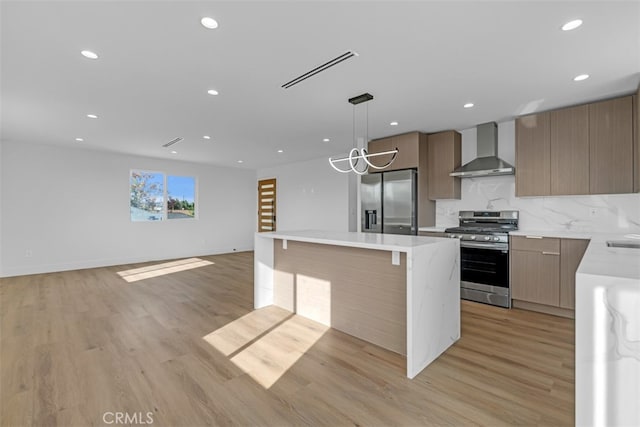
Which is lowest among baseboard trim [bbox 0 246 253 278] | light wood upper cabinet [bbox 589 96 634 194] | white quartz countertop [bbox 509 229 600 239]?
baseboard trim [bbox 0 246 253 278]

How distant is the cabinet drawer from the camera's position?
11.2 feet

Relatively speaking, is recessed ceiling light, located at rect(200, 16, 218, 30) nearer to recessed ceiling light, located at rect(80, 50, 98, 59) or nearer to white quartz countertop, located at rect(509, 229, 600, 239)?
recessed ceiling light, located at rect(80, 50, 98, 59)

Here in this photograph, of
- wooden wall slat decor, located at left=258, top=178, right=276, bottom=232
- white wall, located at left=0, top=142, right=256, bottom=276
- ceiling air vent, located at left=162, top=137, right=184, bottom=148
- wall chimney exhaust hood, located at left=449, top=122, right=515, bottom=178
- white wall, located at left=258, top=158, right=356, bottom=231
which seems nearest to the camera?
wall chimney exhaust hood, located at left=449, top=122, right=515, bottom=178

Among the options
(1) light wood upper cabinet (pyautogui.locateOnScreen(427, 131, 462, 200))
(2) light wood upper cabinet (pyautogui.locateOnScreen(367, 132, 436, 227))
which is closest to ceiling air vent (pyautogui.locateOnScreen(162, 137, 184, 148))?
(2) light wood upper cabinet (pyautogui.locateOnScreen(367, 132, 436, 227))

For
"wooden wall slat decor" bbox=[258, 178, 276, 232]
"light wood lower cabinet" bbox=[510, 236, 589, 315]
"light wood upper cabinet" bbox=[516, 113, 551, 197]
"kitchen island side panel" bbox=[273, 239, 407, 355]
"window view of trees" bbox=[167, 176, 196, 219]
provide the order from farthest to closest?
1. "wooden wall slat decor" bbox=[258, 178, 276, 232]
2. "window view of trees" bbox=[167, 176, 196, 219]
3. "light wood upper cabinet" bbox=[516, 113, 551, 197]
4. "light wood lower cabinet" bbox=[510, 236, 589, 315]
5. "kitchen island side panel" bbox=[273, 239, 407, 355]

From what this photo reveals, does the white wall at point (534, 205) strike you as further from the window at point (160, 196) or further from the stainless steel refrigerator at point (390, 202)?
the window at point (160, 196)

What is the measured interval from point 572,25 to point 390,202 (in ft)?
10.3

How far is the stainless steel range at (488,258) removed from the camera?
3.77 m

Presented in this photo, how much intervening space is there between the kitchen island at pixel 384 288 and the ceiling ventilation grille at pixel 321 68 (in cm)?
157

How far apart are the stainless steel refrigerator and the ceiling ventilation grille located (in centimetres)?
249

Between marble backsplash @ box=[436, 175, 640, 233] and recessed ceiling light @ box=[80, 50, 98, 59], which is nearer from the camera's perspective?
recessed ceiling light @ box=[80, 50, 98, 59]

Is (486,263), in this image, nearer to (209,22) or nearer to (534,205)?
(534,205)

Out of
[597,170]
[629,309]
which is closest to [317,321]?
[629,309]

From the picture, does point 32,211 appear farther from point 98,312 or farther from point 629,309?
point 629,309
